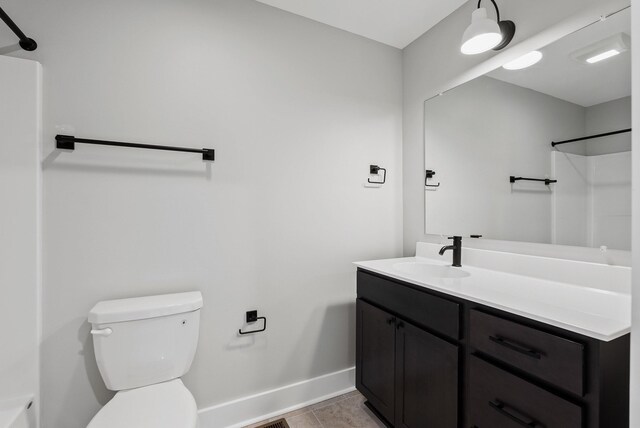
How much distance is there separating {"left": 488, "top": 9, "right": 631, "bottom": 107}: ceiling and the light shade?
0.70ft

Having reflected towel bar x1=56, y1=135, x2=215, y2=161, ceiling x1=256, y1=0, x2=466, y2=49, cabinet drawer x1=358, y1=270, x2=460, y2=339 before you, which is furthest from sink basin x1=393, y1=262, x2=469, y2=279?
ceiling x1=256, y1=0, x2=466, y2=49

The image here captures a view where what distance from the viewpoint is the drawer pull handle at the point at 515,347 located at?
36.2 inches

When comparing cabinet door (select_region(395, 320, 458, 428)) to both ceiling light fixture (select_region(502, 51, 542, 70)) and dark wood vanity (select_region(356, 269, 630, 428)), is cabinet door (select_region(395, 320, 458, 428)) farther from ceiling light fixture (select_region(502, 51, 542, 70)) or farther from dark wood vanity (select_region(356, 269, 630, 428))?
ceiling light fixture (select_region(502, 51, 542, 70))

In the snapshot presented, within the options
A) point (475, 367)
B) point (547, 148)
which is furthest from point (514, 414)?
point (547, 148)

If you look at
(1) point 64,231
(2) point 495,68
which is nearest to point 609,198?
(2) point 495,68

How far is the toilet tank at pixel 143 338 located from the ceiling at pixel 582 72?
2040mm

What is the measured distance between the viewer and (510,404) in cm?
99

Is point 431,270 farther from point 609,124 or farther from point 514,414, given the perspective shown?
point 609,124

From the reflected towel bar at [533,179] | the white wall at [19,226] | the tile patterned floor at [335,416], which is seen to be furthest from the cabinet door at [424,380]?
the white wall at [19,226]

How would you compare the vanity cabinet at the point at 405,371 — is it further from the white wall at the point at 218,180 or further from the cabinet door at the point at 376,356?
the white wall at the point at 218,180

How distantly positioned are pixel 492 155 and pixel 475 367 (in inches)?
45.4

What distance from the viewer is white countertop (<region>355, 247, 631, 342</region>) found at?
33.0 inches

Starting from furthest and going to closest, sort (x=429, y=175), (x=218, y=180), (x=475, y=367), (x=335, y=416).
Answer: (x=429, y=175), (x=335, y=416), (x=218, y=180), (x=475, y=367)

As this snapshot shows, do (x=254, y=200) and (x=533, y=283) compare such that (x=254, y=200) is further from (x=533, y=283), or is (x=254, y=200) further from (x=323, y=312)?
(x=533, y=283)
